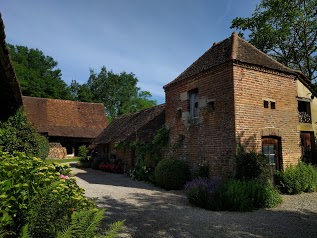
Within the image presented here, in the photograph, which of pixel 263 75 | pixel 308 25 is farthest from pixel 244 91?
pixel 308 25

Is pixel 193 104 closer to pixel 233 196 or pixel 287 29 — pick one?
pixel 233 196

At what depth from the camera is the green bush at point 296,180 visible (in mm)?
9727

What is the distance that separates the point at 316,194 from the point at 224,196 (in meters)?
4.38

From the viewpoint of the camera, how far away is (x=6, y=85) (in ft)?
19.1

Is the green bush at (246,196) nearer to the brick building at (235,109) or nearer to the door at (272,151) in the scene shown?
the brick building at (235,109)

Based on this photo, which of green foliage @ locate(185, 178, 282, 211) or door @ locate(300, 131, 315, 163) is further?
door @ locate(300, 131, 315, 163)

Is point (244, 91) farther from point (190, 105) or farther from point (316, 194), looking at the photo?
point (316, 194)

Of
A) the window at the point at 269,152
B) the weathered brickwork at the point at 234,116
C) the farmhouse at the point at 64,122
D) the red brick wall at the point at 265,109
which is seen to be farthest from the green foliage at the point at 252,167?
the farmhouse at the point at 64,122

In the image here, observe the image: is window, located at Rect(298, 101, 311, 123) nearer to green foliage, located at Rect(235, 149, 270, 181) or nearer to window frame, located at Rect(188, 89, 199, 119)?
green foliage, located at Rect(235, 149, 270, 181)

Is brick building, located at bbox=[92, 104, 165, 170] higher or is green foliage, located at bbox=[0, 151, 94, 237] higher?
brick building, located at bbox=[92, 104, 165, 170]

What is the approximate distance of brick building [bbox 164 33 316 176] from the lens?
9.80 meters

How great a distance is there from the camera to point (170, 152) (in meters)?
12.8

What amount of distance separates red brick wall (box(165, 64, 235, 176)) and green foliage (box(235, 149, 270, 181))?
0.46 meters

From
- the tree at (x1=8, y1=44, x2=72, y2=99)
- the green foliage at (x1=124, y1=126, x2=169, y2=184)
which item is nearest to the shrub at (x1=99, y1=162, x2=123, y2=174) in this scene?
the green foliage at (x1=124, y1=126, x2=169, y2=184)
